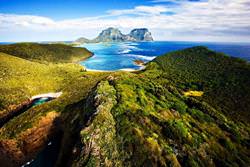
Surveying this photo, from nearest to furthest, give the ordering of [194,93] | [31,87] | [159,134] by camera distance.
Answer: [159,134] → [194,93] → [31,87]

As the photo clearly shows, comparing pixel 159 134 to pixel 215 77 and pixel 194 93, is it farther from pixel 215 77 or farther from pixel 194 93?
pixel 215 77

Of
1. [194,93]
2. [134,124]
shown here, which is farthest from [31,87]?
[194,93]

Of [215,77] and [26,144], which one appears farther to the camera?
[215,77]

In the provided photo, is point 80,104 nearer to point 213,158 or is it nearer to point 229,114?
point 213,158

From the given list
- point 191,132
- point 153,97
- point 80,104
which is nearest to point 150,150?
point 191,132

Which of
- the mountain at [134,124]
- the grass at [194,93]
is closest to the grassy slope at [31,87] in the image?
the mountain at [134,124]

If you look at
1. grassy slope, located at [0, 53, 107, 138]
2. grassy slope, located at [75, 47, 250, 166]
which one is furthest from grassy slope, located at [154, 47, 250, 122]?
grassy slope, located at [0, 53, 107, 138]

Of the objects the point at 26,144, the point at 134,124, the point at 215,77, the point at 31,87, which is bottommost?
the point at 26,144

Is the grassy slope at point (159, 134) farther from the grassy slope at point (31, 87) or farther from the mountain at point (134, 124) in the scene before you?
the grassy slope at point (31, 87)
